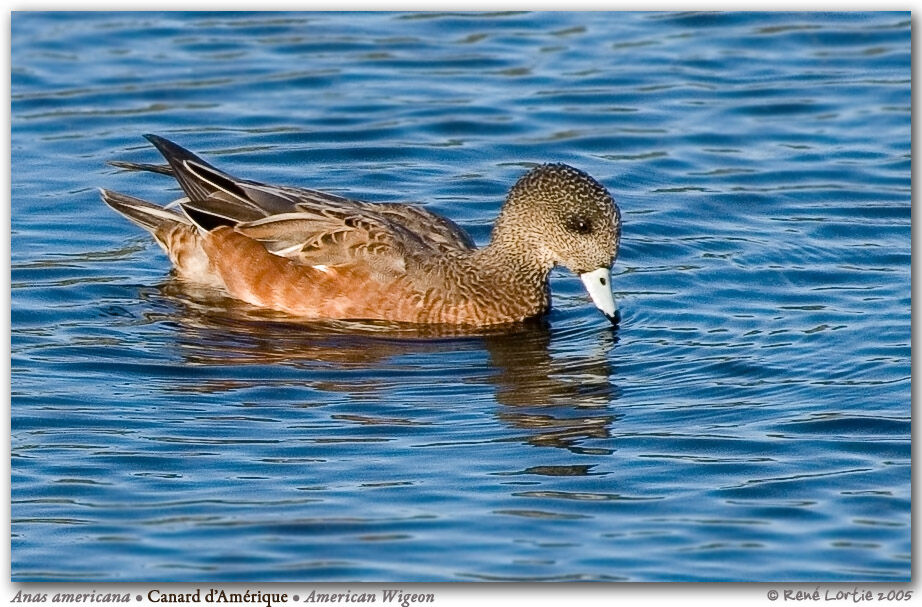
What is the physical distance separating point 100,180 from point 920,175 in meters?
5.48

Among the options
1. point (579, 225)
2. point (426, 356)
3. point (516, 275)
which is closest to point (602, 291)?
point (579, 225)

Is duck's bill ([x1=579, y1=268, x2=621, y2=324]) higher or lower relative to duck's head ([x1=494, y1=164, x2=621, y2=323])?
lower

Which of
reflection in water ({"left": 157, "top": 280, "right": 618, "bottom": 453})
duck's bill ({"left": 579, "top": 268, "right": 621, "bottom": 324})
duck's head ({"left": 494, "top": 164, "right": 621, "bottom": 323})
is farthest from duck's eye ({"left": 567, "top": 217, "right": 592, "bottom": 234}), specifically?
reflection in water ({"left": 157, "top": 280, "right": 618, "bottom": 453})

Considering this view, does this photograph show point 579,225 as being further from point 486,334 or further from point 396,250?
point 396,250

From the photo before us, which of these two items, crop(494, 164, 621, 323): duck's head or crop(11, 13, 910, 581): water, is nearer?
crop(11, 13, 910, 581): water

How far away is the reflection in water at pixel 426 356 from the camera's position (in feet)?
27.7

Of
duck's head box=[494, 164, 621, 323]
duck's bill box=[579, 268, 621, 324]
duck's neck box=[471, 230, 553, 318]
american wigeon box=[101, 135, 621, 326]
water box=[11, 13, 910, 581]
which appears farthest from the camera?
duck's neck box=[471, 230, 553, 318]

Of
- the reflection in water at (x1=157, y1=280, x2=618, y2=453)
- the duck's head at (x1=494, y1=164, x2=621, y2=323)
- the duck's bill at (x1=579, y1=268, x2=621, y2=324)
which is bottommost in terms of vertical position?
the reflection in water at (x1=157, y1=280, x2=618, y2=453)

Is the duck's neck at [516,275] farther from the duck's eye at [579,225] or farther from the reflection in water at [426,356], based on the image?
the duck's eye at [579,225]

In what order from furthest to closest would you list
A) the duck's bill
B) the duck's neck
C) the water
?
the duck's neck < the duck's bill < the water

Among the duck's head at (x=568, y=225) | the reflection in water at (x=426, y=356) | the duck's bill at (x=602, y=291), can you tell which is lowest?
the reflection in water at (x=426, y=356)

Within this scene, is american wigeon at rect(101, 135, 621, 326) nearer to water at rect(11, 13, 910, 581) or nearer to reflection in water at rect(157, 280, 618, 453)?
reflection in water at rect(157, 280, 618, 453)

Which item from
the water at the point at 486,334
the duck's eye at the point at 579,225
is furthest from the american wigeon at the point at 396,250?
the water at the point at 486,334

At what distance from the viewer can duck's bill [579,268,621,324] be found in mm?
9508
